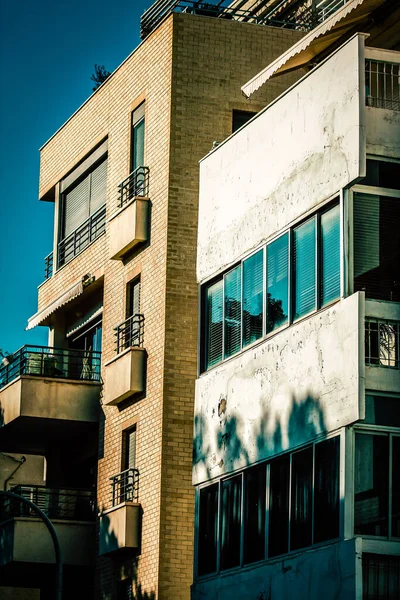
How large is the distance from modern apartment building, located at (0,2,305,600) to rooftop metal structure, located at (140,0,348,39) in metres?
0.09

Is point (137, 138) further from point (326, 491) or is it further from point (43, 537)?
point (326, 491)

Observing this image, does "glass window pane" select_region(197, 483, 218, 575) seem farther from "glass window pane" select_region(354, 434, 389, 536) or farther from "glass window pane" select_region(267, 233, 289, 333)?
"glass window pane" select_region(354, 434, 389, 536)

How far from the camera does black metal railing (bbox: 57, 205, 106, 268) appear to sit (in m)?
32.4

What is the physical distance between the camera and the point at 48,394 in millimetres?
31109

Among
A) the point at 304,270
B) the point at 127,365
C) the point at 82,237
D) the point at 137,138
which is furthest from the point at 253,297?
the point at 82,237

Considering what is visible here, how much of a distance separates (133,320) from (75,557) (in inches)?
194

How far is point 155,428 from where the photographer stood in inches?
1088

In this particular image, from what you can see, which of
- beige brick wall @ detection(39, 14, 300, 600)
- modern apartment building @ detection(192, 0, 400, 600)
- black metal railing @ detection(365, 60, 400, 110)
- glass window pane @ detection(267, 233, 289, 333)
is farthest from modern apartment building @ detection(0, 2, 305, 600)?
black metal railing @ detection(365, 60, 400, 110)

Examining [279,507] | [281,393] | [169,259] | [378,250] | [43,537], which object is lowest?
[279,507]

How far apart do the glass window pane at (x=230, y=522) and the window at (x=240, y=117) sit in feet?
26.9

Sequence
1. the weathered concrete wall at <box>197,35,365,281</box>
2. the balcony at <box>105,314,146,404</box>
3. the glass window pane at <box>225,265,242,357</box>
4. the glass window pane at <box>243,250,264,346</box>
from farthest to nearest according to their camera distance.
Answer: the balcony at <box>105,314,146,404</box> → the glass window pane at <box>225,265,242,357</box> → the glass window pane at <box>243,250,264,346</box> → the weathered concrete wall at <box>197,35,365,281</box>

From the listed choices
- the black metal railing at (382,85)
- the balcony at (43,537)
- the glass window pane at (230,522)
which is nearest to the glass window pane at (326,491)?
the glass window pane at (230,522)

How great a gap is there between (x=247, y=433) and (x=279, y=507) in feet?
5.20

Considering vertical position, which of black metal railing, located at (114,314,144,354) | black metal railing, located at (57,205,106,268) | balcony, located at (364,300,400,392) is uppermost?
black metal railing, located at (57,205,106,268)
